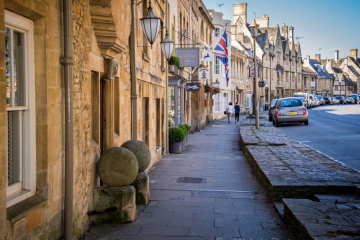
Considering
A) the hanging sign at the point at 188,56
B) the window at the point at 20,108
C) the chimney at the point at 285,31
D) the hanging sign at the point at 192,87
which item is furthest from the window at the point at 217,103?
the chimney at the point at 285,31

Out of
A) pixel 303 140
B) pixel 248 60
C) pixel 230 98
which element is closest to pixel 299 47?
pixel 248 60

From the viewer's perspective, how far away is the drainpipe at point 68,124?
4.67m

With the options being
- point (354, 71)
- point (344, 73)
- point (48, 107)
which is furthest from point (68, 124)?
point (354, 71)

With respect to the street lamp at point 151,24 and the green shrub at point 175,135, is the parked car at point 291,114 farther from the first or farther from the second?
the street lamp at point 151,24

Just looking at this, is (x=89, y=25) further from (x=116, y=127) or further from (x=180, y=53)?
(x=180, y=53)

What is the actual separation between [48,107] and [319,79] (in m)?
98.5

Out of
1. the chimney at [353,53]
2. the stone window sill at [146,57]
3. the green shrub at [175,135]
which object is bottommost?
the green shrub at [175,135]

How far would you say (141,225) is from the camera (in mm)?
5867

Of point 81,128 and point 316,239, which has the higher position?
point 81,128

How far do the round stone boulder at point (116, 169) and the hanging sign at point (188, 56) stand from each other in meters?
11.2

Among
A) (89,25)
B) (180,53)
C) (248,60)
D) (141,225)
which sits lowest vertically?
(141,225)

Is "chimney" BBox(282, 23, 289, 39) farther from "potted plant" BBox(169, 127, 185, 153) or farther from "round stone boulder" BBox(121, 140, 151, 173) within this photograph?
"round stone boulder" BBox(121, 140, 151, 173)

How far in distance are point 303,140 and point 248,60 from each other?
3633 cm

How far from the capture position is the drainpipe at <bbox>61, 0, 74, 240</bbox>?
4668 millimetres
